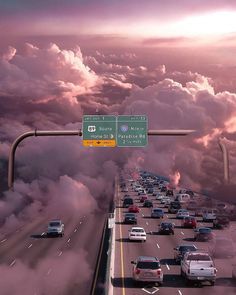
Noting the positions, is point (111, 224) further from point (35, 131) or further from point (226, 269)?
point (35, 131)

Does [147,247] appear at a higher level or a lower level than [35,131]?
lower

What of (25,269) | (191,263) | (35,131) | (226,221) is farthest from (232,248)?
(35,131)

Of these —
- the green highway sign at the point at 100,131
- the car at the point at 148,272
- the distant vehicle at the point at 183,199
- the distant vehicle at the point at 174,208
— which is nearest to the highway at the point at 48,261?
the car at the point at 148,272

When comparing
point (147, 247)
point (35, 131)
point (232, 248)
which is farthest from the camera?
point (147, 247)

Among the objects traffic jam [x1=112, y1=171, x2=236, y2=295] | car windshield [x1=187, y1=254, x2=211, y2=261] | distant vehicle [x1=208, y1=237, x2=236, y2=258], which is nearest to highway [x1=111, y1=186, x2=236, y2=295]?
traffic jam [x1=112, y1=171, x2=236, y2=295]

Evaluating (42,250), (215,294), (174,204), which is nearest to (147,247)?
(42,250)

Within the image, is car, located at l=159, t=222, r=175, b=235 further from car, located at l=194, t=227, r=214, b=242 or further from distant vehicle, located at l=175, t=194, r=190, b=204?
distant vehicle, located at l=175, t=194, r=190, b=204

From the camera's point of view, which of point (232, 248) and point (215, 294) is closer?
point (215, 294)

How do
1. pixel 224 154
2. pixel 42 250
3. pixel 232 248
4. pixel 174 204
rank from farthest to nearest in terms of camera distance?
pixel 174 204 → pixel 42 250 → pixel 232 248 → pixel 224 154
